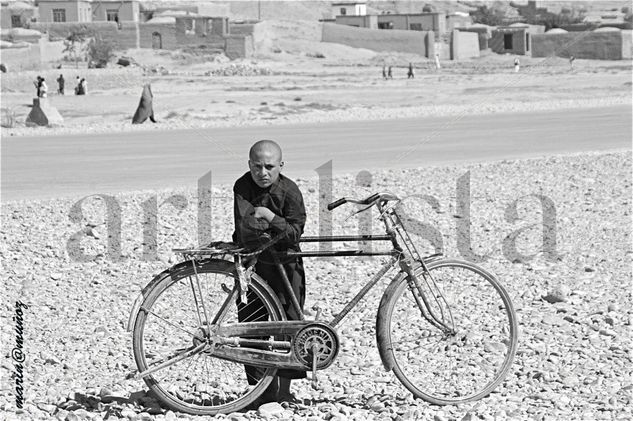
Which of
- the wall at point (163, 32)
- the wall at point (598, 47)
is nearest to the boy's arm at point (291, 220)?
the wall at point (598, 47)

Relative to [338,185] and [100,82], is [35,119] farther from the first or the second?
[100,82]

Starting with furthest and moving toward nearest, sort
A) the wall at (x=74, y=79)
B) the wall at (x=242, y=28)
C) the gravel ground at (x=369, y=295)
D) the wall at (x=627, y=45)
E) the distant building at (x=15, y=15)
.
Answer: the distant building at (x=15, y=15) → the wall at (x=242, y=28) → the wall at (x=627, y=45) → the wall at (x=74, y=79) → the gravel ground at (x=369, y=295)

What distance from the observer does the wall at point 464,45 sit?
67750 mm

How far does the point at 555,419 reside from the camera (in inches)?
192

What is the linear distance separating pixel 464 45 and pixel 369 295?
209 ft

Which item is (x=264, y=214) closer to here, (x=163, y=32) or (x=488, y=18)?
(x=163, y=32)

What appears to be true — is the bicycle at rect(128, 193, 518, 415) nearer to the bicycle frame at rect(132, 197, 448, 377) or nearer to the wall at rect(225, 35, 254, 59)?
the bicycle frame at rect(132, 197, 448, 377)

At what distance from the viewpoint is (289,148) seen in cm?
1748

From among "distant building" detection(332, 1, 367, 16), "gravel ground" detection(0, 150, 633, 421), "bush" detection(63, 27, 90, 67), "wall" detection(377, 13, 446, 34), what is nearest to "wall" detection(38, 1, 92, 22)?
"bush" detection(63, 27, 90, 67)

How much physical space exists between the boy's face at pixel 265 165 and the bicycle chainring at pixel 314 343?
26.1 inches

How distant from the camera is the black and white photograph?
16.0 feet

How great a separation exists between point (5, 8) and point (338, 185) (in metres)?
71.1

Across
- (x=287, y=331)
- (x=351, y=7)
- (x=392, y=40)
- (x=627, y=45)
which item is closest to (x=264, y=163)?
(x=287, y=331)

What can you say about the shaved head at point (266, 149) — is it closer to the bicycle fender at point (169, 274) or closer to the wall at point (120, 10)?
the bicycle fender at point (169, 274)
